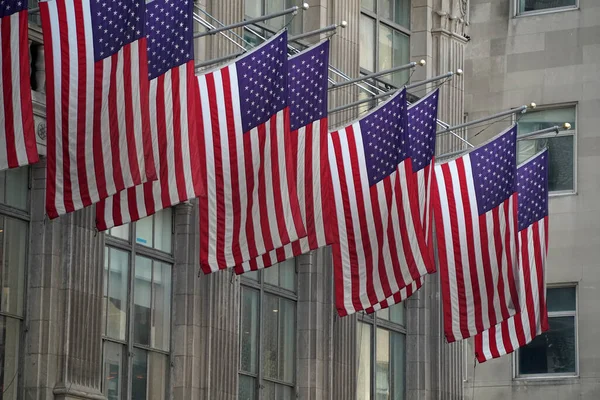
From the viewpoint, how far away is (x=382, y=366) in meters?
36.7

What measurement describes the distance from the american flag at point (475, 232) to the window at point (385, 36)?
197 inches

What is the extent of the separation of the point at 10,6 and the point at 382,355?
15.1 metres

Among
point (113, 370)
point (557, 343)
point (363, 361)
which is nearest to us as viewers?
point (113, 370)

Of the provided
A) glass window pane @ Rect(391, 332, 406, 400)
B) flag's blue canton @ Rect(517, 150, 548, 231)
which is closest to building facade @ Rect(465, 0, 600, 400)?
glass window pane @ Rect(391, 332, 406, 400)

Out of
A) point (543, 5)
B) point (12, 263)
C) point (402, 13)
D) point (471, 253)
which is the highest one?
point (543, 5)

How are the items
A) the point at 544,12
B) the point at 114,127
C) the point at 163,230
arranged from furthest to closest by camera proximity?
the point at 544,12 → the point at 163,230 → the point at 114,127

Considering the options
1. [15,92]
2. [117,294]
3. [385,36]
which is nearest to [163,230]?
[117,294]

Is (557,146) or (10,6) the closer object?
(10,6)

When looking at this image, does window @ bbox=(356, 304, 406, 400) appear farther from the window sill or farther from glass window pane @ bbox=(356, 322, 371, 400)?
the window sill

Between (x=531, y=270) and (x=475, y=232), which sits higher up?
(x=475, y=232)

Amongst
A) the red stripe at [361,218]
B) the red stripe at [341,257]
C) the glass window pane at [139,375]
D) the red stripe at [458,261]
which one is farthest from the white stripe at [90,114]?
the red stripe at [458,261]

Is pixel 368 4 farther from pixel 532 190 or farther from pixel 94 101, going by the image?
pixel 94 101

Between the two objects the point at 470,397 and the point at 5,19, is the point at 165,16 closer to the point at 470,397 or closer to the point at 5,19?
the point at 5,19

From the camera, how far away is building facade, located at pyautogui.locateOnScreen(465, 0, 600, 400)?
42656mm
